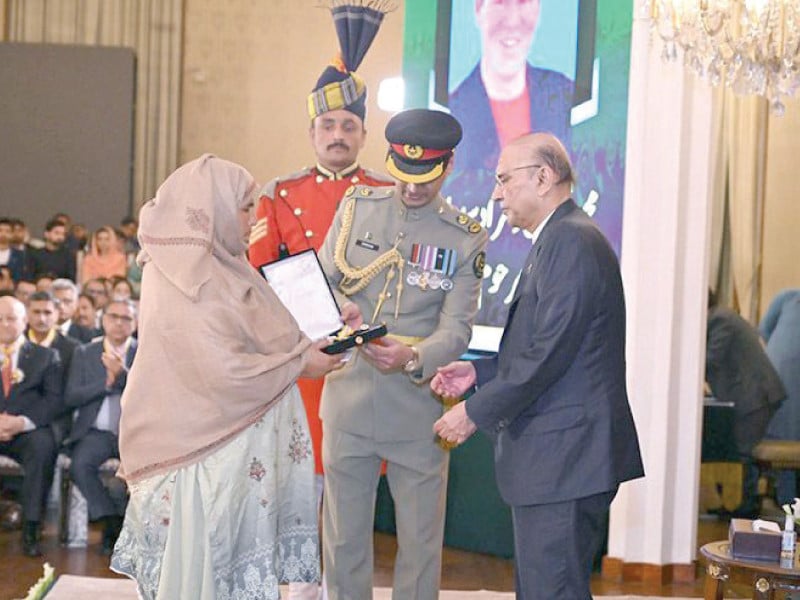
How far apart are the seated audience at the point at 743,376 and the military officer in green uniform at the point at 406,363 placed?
3.45 metres

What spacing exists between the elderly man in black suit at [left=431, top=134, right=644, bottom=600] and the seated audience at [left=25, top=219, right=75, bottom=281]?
→ 7549 mm

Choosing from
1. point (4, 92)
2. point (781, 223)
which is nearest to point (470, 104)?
point (781, 223)

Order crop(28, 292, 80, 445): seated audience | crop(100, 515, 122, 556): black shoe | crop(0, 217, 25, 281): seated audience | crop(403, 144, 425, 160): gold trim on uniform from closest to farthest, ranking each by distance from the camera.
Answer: crop(403, 144, 425, 160): gold trim on uniform < crop(100, 515, 122, 556): black shoe < crop(28, 292, 80, 445): seated audience < crop(0, 217, 25, 281): seated audience

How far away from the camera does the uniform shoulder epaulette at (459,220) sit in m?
4.00

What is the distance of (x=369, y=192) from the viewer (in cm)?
409

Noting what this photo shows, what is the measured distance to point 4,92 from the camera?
40.2ft

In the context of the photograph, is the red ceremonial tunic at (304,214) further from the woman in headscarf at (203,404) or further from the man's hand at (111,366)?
the man's hand at (111,366)

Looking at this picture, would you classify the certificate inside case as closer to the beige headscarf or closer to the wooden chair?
the beige headscarf

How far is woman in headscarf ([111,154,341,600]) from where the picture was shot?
3.16 metres

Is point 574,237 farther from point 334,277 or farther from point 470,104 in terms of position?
point 470,104

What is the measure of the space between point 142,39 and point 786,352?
731 cm

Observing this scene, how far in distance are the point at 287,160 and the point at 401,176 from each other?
8790 millimetres

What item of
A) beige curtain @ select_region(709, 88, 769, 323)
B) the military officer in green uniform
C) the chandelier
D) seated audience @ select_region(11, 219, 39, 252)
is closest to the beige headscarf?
the military officer in green uniform

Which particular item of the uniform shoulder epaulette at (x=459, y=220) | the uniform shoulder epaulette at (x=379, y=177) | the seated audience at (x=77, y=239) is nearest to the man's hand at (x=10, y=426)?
the uniform shoulder epaulette at (x=379, y=177)
